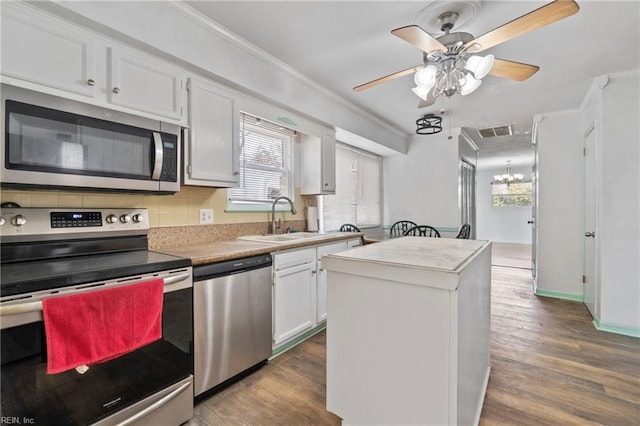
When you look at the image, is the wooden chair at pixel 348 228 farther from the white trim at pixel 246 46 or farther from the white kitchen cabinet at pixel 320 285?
the white trim at pixel 246 46

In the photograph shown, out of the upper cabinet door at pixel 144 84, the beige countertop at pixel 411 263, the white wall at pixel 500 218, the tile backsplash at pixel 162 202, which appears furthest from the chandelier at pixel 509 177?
the upper cabinet door at pixel 144 84

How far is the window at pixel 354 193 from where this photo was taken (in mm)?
4066

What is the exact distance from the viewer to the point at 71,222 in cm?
161

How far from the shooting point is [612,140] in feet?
9.15

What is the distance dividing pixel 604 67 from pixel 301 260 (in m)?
3.30

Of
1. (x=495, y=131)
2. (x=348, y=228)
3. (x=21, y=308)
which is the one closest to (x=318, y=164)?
(x=348, y=228)

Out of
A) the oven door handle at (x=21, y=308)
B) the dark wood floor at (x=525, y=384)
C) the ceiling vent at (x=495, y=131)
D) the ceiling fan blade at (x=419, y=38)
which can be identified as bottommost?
the dark wood floor at (x=525, y=384)

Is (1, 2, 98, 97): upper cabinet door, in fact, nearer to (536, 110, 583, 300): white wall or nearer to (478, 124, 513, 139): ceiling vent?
(536, 110, 583, 300): white wall

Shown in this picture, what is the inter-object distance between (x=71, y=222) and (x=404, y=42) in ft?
8.39

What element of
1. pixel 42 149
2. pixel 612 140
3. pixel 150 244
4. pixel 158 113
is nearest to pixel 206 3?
pixel 158 113

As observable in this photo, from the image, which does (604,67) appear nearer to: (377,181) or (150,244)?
(377,181)

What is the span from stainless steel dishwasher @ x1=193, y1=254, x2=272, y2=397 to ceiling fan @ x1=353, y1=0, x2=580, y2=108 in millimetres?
1702

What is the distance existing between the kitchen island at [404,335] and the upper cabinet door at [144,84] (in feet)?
4.76

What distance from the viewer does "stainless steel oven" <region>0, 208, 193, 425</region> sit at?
3.55 ft
